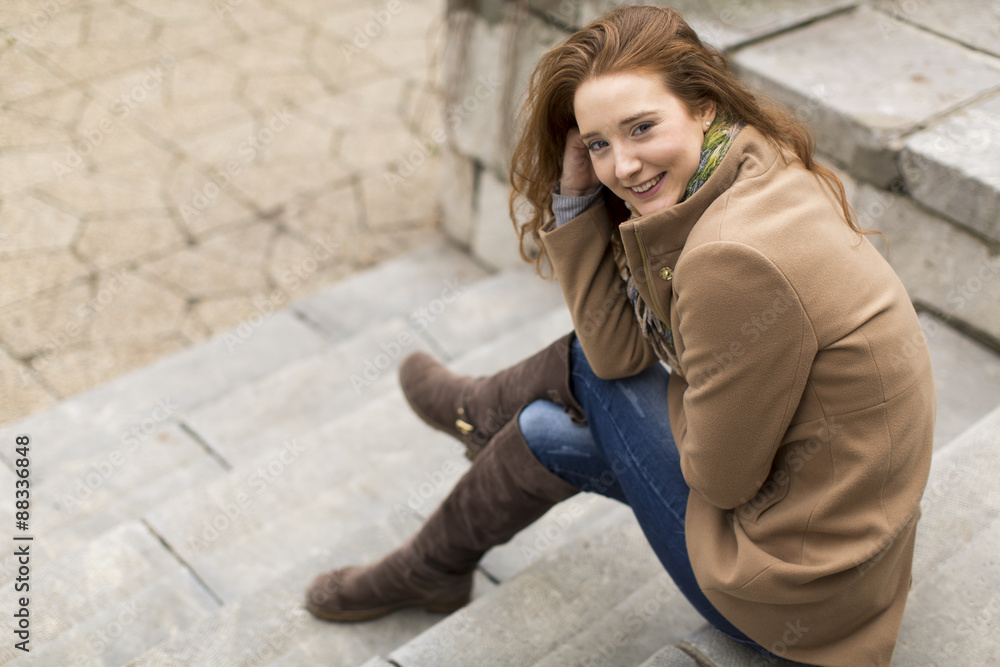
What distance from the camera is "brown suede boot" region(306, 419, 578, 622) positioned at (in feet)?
4.99

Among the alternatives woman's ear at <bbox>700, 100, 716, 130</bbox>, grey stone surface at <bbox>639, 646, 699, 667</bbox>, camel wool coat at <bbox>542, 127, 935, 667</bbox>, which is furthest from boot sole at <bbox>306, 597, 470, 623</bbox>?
woman's ear at <bbox>700, 100, 716, 130</bbox>

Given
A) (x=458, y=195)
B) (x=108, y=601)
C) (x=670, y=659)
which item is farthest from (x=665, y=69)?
(x=458, y=195)

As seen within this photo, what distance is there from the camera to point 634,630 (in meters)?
1.53

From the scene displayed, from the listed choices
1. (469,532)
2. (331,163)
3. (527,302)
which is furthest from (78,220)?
(469,532)

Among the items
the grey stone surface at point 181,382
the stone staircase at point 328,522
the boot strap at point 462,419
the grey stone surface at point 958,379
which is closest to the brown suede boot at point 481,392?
the boot strap at point 462,419

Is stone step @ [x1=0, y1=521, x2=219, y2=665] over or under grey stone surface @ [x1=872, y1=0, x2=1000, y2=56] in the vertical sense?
under

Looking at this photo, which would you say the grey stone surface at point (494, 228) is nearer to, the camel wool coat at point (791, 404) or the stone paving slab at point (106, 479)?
the stone paving slab at point (106, 479)

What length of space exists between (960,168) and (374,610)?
1.61 metres

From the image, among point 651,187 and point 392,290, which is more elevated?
point 651,187

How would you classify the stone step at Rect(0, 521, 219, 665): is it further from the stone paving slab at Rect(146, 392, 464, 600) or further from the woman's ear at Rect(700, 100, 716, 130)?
the woman's ear at Rect(700, 100, 716, 130)

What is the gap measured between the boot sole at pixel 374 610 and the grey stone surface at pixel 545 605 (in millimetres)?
205

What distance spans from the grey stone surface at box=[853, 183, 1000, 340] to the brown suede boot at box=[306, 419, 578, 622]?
1.12 metres

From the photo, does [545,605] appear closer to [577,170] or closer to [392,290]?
[577,170]

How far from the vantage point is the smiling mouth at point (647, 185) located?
1.26 metres
